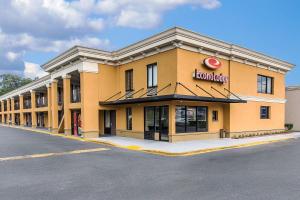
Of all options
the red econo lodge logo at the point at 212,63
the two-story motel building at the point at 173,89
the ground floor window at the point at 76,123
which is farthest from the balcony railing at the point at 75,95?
the red econo lodge logo at the point at 212,63

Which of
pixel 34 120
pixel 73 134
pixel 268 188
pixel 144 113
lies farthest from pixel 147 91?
pixel 34 120

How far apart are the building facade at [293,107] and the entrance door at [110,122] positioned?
74.3 feet

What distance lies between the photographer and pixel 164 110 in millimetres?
19141

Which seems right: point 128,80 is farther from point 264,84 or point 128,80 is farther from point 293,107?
point 293,107

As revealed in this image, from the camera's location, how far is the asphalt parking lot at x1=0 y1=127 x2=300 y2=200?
709 cm

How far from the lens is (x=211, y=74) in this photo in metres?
20.3

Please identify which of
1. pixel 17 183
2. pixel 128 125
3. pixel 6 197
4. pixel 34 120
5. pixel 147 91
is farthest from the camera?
pixel 34 120

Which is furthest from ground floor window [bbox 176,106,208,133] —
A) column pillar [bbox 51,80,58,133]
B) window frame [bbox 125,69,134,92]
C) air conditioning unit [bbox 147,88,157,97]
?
column pillar [bbox 51,80,58,133]

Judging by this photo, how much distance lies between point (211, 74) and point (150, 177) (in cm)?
1335

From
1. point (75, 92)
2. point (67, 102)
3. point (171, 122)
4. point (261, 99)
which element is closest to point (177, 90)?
point (171, 122)

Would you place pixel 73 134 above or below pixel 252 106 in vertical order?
below

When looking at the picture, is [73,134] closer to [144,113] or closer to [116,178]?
[144,113]

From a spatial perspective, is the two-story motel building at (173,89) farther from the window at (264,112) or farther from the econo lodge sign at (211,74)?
the window at (264,112)

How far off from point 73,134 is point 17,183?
1823cm
